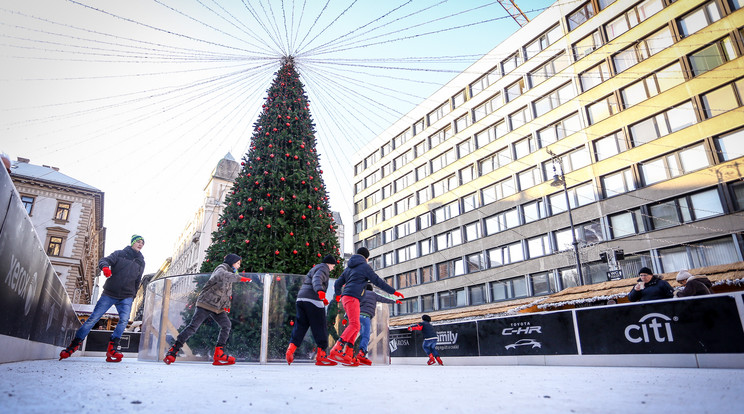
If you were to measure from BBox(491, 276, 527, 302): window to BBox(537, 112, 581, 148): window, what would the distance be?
997 centimetres

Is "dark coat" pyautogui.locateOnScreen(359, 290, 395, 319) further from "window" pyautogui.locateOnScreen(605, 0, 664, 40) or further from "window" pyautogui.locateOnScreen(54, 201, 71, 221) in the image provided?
"window" pyautogui.locateOnScreen(54, 201, 71, 221)

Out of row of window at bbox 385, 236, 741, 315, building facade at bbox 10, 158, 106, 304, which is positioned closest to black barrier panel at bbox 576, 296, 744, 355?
row of window at bbox 385, 236, 741, 315

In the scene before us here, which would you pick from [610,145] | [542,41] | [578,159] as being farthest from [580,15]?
[578,159]

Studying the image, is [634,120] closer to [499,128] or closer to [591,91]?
[591,91]

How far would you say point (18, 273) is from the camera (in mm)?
4617

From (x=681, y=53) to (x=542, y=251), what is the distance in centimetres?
1392

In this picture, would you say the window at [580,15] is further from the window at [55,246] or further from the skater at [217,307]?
the window at [55,246]

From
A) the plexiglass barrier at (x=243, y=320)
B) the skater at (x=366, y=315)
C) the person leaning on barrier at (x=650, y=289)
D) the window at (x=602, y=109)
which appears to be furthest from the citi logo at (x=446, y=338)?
the window at (x=602, y=109)

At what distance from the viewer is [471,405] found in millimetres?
2064

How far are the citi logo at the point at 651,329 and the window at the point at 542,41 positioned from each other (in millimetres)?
29121

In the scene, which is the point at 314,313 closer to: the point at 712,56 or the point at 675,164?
the point at 675,164

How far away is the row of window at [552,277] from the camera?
67.6 feet

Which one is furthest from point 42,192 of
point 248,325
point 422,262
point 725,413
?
point 725,413

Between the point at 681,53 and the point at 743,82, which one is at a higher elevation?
the point at 681,53
